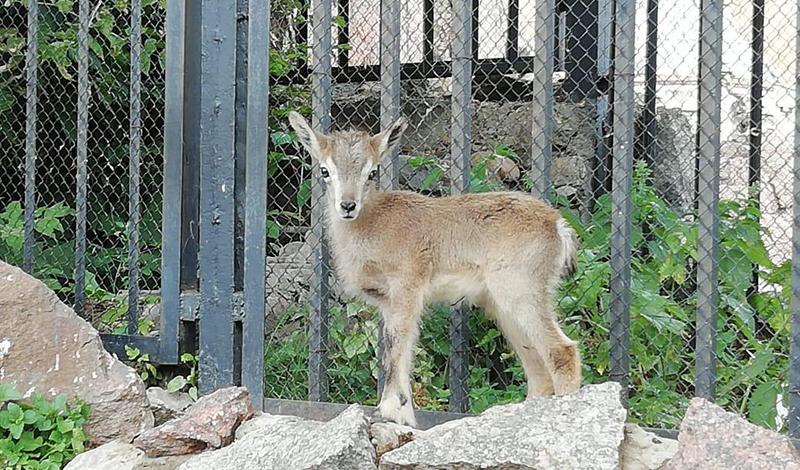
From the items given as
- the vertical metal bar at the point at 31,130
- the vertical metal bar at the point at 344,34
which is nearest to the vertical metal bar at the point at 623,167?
the vertical metal bar at the point at 31,130

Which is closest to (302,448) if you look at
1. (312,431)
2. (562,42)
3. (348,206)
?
(312,431)

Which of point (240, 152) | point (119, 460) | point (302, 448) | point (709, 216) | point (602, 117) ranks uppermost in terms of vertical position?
point (602, 117)

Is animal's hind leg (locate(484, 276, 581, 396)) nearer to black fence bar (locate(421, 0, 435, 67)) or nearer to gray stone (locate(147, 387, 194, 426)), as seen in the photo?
gray stone (locate(147, 387, 194, 426))

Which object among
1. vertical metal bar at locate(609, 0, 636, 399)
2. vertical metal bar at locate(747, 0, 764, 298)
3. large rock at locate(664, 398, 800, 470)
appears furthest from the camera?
vertical metal bar at locate(747, 0, 764, 298)

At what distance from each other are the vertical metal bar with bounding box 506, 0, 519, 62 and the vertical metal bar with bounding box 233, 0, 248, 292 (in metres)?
3.94

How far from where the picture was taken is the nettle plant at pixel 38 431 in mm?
4879

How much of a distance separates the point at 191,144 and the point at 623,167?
2.58 metres

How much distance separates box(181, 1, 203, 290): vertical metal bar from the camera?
19.1ft

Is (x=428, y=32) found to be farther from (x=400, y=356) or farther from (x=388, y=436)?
(x=388, y=436)

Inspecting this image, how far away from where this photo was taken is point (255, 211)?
5.52 m

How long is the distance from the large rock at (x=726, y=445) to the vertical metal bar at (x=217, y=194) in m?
2.72

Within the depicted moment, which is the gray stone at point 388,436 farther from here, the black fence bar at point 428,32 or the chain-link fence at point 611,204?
the black fence bar at point 428,32

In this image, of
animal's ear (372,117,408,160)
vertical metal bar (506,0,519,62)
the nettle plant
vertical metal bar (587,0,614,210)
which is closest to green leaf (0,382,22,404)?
the nettle plant

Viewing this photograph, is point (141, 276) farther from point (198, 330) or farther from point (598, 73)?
point (598, 73)
